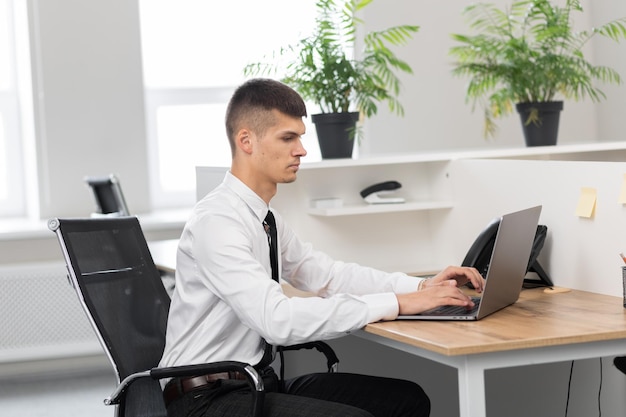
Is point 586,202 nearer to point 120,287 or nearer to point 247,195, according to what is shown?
point 247,195

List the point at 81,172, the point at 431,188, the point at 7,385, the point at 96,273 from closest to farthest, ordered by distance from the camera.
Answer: the point at 96,273 → the point at 431,188 → the point at 7,385 → the point at 81,172


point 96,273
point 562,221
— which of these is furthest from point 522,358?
point 96,273

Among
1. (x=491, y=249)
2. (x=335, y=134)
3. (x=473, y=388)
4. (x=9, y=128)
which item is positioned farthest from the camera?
(x=9, y=128)

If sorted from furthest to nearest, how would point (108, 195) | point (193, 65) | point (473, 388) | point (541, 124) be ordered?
point (193, 65) → point (108, 195) → point (541, 124) → point (473, 388)

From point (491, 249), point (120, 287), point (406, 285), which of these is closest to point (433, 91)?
point (491, 249)

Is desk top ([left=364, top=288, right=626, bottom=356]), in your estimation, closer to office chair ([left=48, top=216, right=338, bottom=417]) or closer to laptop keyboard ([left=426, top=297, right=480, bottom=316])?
laptop keyboard ([left=426, top=297, right=480, bottom=316])

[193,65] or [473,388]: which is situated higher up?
[193,65]

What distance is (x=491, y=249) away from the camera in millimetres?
2871

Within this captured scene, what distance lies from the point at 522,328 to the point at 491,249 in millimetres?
793

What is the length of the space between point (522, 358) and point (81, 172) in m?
3.66

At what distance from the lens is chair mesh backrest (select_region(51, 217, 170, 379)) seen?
94.8 inches

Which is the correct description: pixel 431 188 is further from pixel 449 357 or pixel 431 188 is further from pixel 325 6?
pixel 449 357

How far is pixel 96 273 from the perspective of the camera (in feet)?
8.16

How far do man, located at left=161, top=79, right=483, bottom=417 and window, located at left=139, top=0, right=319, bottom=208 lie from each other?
3230 mm
